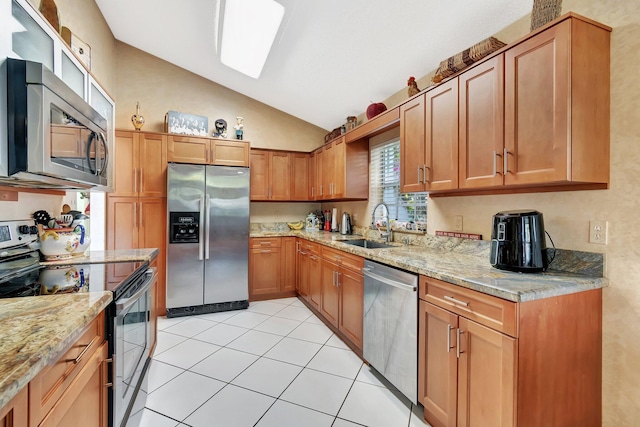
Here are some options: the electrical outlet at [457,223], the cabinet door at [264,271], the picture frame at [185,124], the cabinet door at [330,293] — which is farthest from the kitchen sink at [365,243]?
the picture frame at [185,124]

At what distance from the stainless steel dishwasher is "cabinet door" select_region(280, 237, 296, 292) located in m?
1.91

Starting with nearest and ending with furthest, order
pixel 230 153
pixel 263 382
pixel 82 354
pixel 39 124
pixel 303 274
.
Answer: pixel 82 354, pixel 39 124, pixel 263 382, pixel 230 153, pixel 303 274

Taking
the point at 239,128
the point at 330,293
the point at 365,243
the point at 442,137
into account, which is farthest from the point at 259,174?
the point at 442,137

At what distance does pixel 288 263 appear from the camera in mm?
4078

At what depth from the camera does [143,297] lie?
69.1 inches

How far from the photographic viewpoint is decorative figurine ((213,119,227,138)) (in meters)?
3.93

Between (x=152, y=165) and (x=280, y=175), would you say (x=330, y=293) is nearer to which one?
(x=280, y=175)

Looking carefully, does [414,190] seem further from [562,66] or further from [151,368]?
[151,368]

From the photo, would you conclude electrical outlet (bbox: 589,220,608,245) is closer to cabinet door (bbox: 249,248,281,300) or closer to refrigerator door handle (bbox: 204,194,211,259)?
cabinet door (bbox: 249,248,281,300)

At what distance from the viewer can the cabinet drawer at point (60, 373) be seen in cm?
74

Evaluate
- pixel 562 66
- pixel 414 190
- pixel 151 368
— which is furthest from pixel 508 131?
pixel 151 368

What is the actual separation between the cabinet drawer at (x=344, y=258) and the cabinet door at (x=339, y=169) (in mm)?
783

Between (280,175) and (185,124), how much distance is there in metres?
1.45

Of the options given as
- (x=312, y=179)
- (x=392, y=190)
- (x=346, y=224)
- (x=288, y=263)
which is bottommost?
(x=288, y=263)
